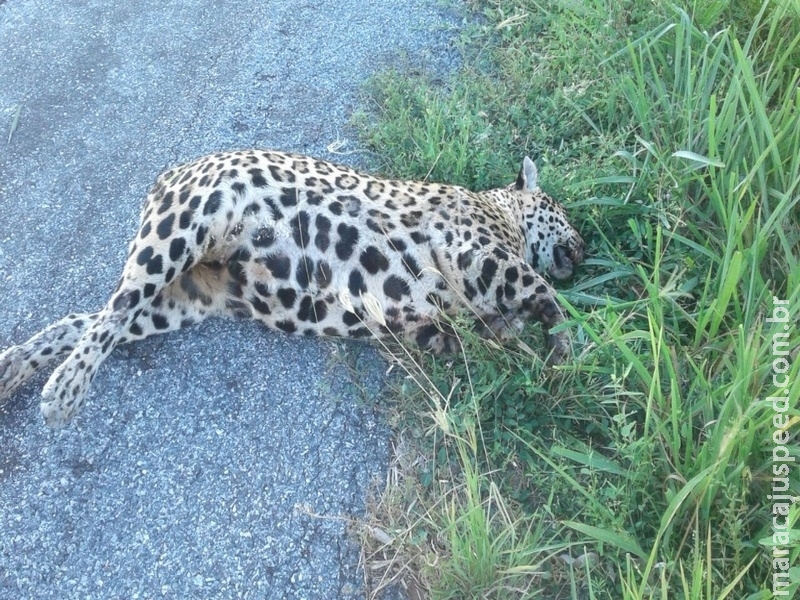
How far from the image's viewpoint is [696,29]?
14.7ft

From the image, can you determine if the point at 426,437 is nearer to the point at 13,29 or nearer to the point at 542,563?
the point at 542,563

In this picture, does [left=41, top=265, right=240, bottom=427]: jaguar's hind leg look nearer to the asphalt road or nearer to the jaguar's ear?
the asphalt road

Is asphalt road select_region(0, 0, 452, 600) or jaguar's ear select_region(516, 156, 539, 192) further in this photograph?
jaguar's ear select_region(516, 156, 539, 192)

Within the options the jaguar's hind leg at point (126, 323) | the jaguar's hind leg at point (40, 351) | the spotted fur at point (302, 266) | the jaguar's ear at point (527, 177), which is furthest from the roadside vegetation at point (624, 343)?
the jaguar's hind leg at point (40, 351)

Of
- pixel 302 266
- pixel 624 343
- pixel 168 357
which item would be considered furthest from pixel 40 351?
pixel 624 343

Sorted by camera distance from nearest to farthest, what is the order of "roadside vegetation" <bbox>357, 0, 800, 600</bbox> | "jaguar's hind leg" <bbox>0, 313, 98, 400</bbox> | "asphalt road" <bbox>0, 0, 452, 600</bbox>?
"roadside vegetation" <bbox>357, 0, 800, 600</bbox>, "asphalt road" <bbox>0, 0, 452, 600</bbox>, "jaguar's hind leg" <bbox>0, 313, 98, 400</bbox>

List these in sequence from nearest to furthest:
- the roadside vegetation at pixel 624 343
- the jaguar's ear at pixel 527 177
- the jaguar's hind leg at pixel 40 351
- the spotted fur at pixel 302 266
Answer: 1. the roadside vegetation at pixel 624 343
2. the jaguar's hind leg at pixel 40 351
3. the spotted fur at pixel 302 266
4. the jaguar's ear at pixel 527 177

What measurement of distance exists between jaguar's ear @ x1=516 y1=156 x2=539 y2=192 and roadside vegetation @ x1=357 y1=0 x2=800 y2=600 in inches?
9.2

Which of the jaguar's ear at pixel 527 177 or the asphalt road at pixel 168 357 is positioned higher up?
the jaguar's ear at pixel 527 177

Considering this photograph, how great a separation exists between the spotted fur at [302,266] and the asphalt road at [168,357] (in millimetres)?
169

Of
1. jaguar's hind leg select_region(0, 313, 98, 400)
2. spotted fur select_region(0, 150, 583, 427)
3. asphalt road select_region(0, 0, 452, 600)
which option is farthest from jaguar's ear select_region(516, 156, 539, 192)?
jaguar's hind leg select_region(0, 313, 98, 400)

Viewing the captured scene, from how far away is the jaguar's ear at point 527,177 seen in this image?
14.5ft

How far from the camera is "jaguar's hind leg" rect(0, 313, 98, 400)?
354 centimetres

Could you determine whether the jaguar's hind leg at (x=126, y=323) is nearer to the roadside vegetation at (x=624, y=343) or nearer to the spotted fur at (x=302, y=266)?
the spotted fur at (x=302, y=266)
